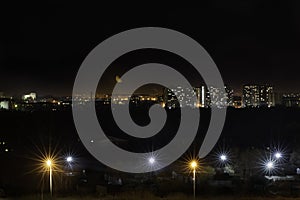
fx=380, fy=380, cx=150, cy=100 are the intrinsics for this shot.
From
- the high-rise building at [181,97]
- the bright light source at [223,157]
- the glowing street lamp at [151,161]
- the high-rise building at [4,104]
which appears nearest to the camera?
the glowing street lamp at [151,161]

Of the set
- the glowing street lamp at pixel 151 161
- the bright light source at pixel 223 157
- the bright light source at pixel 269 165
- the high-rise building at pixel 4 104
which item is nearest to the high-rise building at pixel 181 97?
the bright light source at pixel 223 157

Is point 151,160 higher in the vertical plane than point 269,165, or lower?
higher

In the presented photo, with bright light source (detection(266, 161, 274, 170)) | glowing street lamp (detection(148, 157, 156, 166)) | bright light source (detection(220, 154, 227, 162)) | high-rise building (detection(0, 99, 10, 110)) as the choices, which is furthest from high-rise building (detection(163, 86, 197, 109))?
high-rise building (detection(0, 99, 10, 110))

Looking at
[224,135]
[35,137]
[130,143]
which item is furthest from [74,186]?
[224,135]

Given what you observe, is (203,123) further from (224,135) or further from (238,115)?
(238,115)

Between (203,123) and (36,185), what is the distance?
8.35m

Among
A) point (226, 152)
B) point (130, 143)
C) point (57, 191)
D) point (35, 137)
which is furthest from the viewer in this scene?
point (35, 137)

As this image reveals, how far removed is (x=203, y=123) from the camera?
44.8 feet

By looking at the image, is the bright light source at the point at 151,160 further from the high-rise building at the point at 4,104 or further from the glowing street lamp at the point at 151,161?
the high-rise building at the point at 4,104

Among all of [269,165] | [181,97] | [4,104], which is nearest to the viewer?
[269,165]

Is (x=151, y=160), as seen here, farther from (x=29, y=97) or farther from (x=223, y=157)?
(x=29, y=97)

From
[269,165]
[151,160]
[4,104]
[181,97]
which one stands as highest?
[4,104]

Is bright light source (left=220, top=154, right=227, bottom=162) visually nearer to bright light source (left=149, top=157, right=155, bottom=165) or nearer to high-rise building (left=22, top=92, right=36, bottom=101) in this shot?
bright light source (left=149, top=157, right=155, bottom=165)

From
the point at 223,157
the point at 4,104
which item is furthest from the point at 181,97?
the point at 4,104
